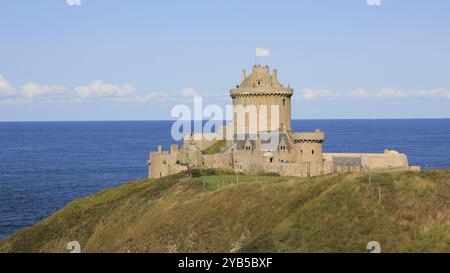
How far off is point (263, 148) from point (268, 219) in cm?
2712

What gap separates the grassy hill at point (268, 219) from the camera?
28.2 m

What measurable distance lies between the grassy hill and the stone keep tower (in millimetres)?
16879

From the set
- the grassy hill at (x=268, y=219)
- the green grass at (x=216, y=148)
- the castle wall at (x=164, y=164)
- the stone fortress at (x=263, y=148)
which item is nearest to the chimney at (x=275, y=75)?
the stone fortress at (x=263, y=148)

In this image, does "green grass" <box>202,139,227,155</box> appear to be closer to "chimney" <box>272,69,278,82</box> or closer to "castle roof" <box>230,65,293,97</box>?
"castle roof" <box>230,65,293,97</box>

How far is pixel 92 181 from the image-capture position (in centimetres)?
10331

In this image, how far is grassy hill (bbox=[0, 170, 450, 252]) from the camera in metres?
28.2

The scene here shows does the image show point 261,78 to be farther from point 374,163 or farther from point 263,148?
point 374,163

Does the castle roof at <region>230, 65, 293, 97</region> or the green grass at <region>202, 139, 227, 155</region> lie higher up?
the castle roof at <region>230, 65, 293, 97</region>

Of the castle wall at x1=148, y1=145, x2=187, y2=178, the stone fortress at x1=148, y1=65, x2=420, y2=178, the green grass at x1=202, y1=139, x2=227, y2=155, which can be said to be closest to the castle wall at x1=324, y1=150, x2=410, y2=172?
the stone fortress at x1=148, y1=65, x2=420, y2=178

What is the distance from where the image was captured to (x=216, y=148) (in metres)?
67.9

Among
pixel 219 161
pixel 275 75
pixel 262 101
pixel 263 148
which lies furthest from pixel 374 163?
pixel 275 75

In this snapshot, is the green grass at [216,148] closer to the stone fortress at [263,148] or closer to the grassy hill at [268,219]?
the stone fortress at [263,148]
